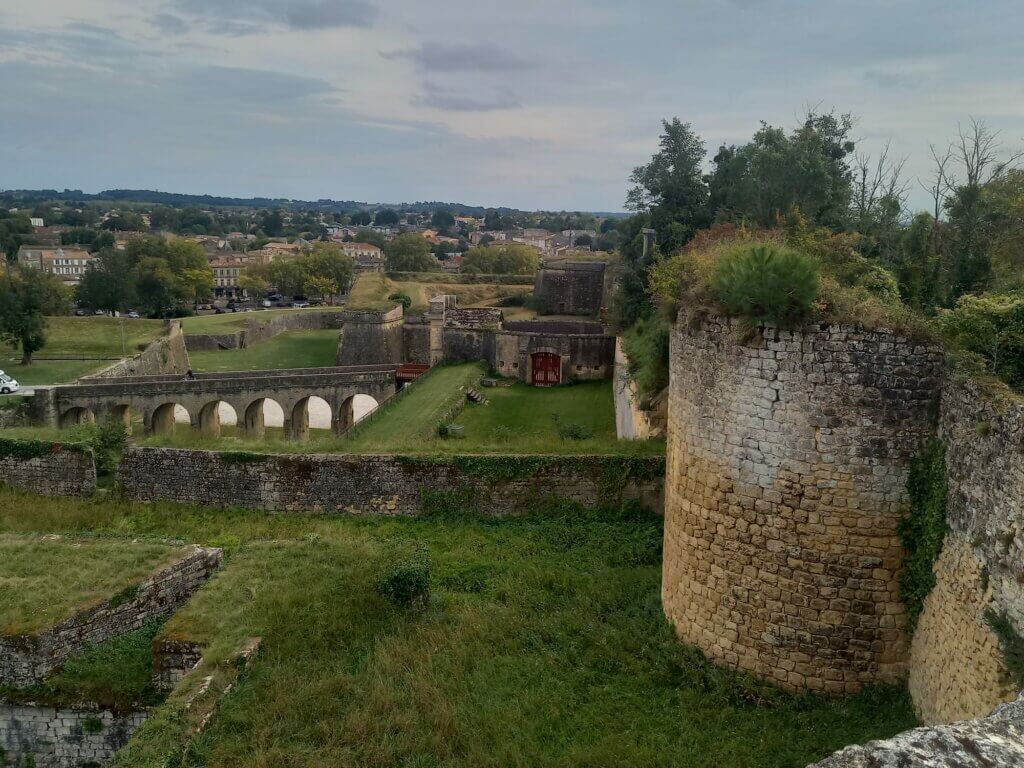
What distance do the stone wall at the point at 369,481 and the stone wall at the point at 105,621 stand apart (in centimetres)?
386

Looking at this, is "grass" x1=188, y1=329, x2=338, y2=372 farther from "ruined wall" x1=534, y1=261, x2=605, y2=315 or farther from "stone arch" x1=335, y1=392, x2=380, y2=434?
"ruined wall" x1=534, y1=261, x2=605, y2=315

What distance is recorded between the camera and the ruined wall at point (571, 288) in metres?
43.3

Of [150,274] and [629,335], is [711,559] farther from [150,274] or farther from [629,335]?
[150,274]

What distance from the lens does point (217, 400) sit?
3041cm

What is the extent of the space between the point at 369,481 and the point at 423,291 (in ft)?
122

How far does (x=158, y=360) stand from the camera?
40375 millimetres

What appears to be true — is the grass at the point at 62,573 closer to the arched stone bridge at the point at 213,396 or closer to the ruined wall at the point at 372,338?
the arched stone bridge at the point at 213,396

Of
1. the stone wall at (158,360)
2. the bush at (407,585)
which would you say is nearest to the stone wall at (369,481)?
the bush at (407,585)

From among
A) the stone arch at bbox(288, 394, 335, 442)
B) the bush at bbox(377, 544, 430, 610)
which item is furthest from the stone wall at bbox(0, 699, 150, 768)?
the stone arch at bbox(288, 394, 335, 442)

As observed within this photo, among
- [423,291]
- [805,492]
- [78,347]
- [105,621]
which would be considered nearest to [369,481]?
[105,621]

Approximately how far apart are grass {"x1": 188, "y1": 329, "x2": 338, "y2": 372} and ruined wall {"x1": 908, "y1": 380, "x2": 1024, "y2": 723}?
42054 millimetres

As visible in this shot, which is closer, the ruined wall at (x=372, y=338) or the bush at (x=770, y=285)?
the bush at (x=770, y=285)

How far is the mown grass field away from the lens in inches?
1390

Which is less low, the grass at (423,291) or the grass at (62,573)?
the grass at (423,291)
